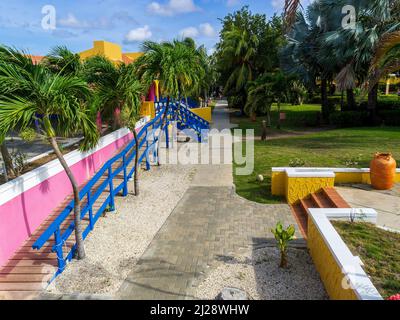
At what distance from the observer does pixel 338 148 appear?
47.7ft

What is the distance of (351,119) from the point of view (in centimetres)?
2197

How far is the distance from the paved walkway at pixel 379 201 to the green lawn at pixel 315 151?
1.80m

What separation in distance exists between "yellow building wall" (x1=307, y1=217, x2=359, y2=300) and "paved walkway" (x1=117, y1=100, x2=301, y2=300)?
1.12 meters

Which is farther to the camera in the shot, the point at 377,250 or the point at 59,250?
the point at 59,250

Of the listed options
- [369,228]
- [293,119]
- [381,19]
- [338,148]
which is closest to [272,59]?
[293,119]

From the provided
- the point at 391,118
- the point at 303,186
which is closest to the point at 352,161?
the point at 303,186

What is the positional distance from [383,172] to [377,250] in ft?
12.5

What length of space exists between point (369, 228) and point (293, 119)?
21.9m

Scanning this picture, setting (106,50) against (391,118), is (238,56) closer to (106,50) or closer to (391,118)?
(106,50)

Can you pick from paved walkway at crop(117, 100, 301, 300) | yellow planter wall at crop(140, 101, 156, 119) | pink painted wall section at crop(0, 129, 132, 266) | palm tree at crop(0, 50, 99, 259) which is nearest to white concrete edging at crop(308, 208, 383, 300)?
paved walkway at crop(117, 100, 301, 300)

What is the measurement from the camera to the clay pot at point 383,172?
8.51m
